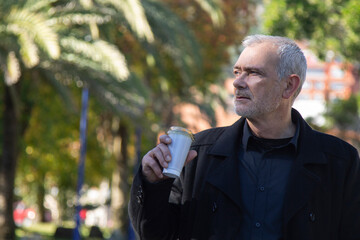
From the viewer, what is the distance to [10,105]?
48.4 ft

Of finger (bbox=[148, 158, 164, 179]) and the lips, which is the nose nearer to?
the lips

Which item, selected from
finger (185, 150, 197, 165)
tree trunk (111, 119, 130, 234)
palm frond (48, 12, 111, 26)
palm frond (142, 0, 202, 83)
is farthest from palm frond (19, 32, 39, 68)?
tree trunk (111, 119, 130, 234)

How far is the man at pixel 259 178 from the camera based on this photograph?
3.17 meters

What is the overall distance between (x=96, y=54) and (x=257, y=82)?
33.9 ft

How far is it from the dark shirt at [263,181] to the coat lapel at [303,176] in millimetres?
31

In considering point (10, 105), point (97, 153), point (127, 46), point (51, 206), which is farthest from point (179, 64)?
point (51, 206)

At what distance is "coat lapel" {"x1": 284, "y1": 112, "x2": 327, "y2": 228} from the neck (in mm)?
80

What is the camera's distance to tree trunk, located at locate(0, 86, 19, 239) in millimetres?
14688

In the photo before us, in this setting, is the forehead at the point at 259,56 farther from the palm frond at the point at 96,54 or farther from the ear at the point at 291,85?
the palm frond at the point at 96,54

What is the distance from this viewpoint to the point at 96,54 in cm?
1348

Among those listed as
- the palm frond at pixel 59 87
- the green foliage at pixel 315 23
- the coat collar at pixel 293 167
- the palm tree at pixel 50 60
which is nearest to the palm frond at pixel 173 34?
the palm tree at pixel 50 60

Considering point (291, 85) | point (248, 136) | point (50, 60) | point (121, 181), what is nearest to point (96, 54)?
point (50, 60)

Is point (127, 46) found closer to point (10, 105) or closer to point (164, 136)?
point (10, 105)

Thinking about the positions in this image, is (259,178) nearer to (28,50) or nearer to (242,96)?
(242,96)
